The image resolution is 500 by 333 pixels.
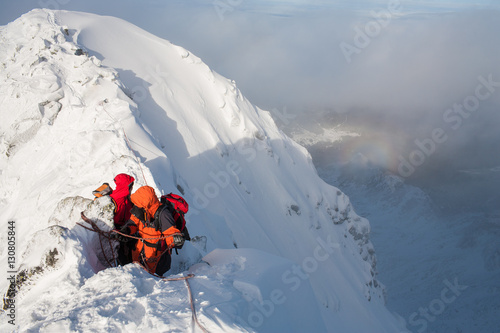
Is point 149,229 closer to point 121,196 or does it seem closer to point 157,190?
point 121,196

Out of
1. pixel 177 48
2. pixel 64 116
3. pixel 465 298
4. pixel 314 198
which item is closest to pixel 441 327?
pixel 465 298

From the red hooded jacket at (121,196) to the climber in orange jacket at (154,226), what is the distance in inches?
31.1

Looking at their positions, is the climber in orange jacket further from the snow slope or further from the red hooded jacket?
the red hooded jacket

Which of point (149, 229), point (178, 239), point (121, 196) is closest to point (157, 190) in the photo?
point (121, 196)

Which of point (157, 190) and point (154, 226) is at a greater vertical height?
point (154, 226)

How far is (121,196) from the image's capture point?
6.84 m

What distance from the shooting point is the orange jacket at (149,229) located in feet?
19.1

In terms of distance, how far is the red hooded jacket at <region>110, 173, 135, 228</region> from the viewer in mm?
6781

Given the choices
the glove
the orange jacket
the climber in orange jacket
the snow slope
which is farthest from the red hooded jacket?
the glove

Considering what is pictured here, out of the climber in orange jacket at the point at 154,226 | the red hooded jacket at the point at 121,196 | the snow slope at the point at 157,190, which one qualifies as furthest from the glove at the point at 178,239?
the red hooded jacket at the point at 121,196

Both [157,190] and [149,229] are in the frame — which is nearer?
[149,229]

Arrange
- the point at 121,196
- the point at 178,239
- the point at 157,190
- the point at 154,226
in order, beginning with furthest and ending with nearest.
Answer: the point at 157,190
the point at 121,196
the point at 154,226
the point at 178,239

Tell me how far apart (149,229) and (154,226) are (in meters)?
0.13

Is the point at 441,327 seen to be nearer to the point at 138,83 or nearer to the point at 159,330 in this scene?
the point at 138,83
